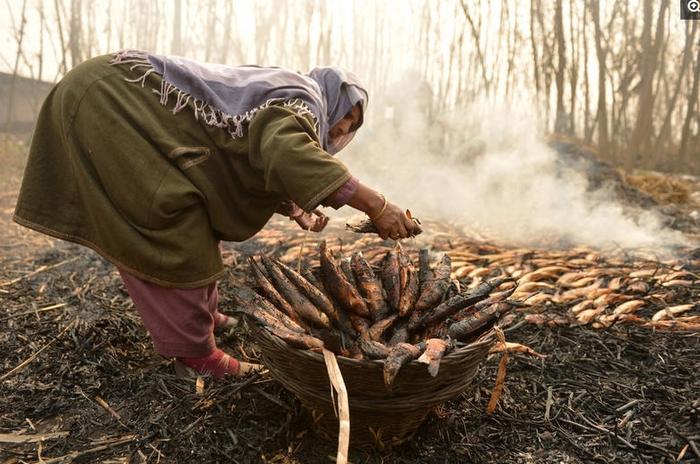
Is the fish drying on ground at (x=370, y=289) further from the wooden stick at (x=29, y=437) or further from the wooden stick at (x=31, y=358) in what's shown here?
the wooden stick at (x=31, y=358)

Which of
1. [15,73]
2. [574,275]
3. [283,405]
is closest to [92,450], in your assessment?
[283,405]

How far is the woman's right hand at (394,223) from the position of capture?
171cm

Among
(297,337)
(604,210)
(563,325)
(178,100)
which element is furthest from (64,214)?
(604,210)

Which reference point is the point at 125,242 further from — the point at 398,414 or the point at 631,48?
the point at 631,48

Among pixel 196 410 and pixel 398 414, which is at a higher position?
pixel 398 414

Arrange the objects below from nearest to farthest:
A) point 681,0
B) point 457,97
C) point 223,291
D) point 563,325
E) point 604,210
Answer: point 563,325, point 223,291, point 604,210, point 681,0, point 457,97

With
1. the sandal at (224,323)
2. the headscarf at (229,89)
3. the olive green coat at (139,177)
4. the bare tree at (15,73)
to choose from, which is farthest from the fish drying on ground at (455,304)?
the bare tree at (15,73)

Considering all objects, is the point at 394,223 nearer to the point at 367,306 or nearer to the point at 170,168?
the point at 367,306

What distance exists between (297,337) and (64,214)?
1269 millimetres

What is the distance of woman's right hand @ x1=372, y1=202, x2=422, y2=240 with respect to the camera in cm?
171

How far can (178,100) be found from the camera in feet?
5.95

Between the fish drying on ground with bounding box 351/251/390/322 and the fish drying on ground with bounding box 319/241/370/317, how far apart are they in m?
0.03

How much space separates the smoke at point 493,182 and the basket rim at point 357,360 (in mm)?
3918

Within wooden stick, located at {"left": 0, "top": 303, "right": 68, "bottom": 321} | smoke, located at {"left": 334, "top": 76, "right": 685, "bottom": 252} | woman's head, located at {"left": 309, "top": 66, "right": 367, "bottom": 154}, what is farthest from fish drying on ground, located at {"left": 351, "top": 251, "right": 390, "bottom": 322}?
smoke, located at {"left": 334, "top": 76, "right": 685, "bottom": 252}
